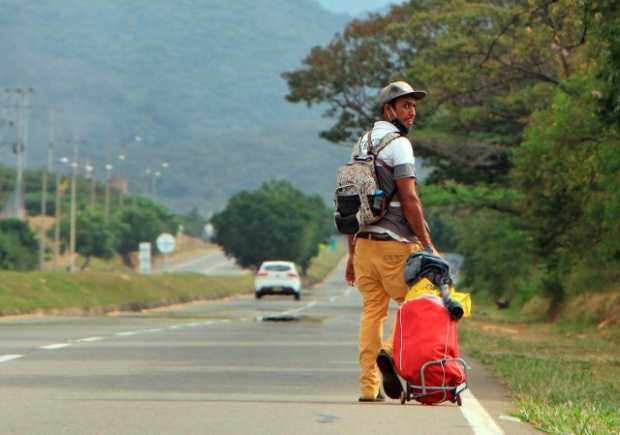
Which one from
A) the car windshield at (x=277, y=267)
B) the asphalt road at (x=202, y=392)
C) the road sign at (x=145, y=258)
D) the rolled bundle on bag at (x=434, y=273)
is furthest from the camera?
the road sign at (x=145, y=258)

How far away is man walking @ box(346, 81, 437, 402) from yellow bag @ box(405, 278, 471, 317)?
499mm

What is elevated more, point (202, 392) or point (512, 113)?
point (512, 113)

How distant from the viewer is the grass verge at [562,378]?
12.9 metres

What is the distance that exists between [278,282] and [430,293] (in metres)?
65.1

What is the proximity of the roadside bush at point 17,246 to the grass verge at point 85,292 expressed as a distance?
45.9m

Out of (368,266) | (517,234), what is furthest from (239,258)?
(368,266)

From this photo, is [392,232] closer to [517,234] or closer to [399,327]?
[399,327]

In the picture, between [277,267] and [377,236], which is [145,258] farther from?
[377,236]

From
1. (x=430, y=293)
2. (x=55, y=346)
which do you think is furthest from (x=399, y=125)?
(x=55, y=346)

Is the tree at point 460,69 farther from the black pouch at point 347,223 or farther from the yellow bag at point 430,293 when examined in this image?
the yellow bag at point 430,293

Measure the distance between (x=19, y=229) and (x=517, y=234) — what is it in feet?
284

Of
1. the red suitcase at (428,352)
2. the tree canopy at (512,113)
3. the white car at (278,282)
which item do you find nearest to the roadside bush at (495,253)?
the tree canopy at (512,113)

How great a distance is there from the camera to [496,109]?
5025 cm

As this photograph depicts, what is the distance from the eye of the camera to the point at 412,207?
44.2 feet
